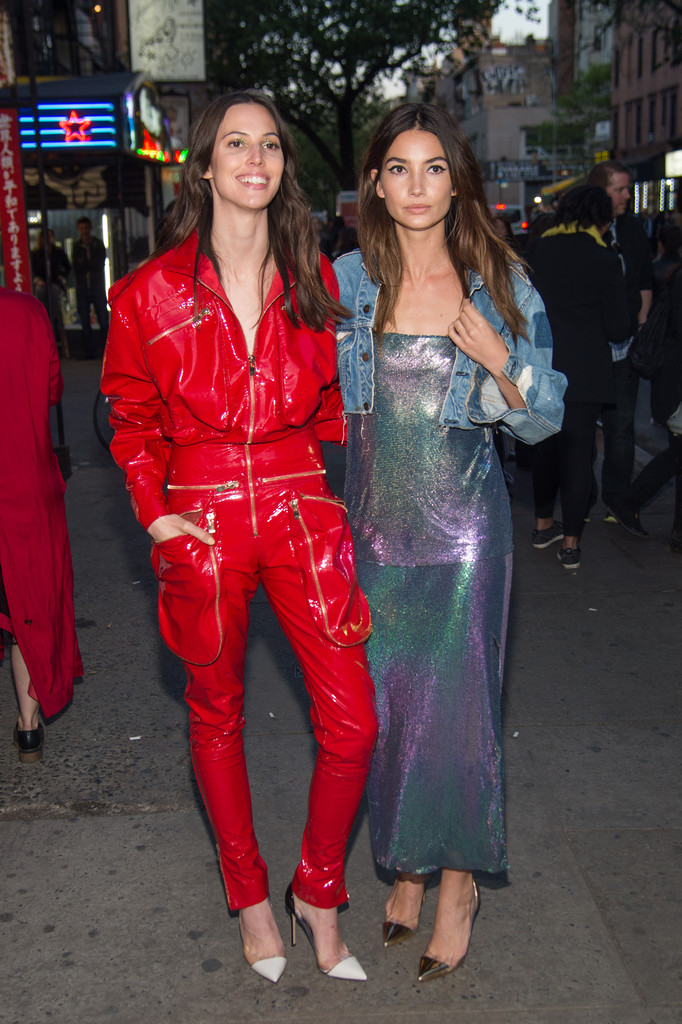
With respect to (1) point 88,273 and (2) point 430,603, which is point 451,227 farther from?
(1) point 88,273

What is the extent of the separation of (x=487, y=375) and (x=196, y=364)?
714mm

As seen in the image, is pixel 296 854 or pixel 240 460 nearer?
pixel 240 460

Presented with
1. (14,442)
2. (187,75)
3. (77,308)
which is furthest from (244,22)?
(14,442)

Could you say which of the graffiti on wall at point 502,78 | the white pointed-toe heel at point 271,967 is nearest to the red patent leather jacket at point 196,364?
the white pointed-toe heel at point 271,967

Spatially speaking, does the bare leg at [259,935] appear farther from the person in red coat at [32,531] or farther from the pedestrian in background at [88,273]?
the pedestrian in background at [88,273]

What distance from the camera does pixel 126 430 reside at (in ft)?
9.02

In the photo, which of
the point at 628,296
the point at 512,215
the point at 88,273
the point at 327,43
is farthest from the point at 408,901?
the point at 327,43

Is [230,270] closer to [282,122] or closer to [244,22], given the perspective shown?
[282,122]

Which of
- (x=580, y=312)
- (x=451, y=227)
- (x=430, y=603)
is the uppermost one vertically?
(x=451, y=227)

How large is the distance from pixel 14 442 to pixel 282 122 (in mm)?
1646

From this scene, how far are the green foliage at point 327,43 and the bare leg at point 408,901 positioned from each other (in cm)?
3198

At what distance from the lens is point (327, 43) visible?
105ft

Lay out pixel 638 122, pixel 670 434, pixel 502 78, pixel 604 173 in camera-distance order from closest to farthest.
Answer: pixel 670 434 → pixel 604 173 → pixel 638 122 → pixel 502 78

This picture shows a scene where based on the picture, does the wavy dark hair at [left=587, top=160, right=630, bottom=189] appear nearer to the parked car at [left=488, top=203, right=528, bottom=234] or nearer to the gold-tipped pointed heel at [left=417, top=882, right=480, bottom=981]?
the parked car at [left=488, top=203, right=528, bottom=234]
